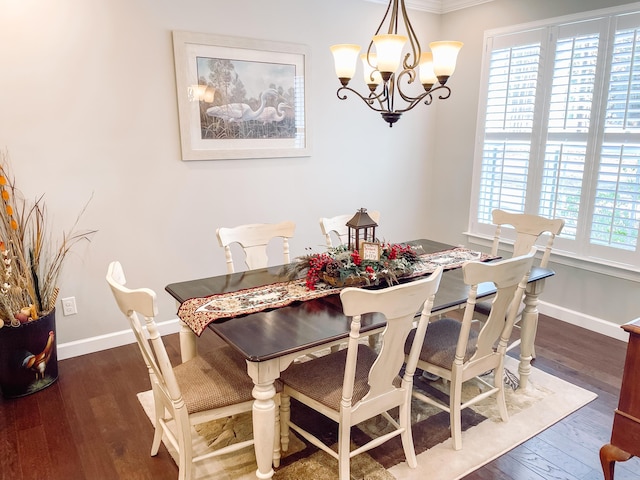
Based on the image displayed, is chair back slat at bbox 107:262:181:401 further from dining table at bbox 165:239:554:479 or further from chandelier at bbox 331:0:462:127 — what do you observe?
chandelier at bbox 331:0:462:127

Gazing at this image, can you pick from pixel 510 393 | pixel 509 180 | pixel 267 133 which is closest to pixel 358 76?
pixel 267 133

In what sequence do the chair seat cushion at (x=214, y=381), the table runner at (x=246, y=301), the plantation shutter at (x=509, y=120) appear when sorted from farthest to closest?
1. the plantation shutter at (x=509, y=120)
2. the table runner at (x=246, y=301)
3. the chair seat cushion at (x=214, y=381)

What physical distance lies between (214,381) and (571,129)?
316 centimetres

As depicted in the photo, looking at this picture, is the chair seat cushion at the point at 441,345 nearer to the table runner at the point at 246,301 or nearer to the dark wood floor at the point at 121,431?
the table runner at the point at 246,301

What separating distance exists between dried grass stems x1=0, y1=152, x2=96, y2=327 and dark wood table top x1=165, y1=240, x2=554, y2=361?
967mm

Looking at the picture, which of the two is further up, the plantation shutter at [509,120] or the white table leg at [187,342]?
the plantation shutter at [509,120]

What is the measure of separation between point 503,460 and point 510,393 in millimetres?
602

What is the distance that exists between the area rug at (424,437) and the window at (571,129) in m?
1.34

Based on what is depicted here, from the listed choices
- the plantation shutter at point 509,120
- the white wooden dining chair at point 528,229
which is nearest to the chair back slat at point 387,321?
the white wooden dining chair at point 528,229

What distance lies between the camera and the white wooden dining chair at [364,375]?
5.62 ft

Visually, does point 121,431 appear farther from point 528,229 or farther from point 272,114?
point 528,229

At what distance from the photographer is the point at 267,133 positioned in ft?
12.0

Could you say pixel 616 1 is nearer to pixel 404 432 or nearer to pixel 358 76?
pixel 358 76

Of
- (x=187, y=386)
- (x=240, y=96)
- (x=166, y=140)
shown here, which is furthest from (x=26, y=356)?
(x=240, y=96)
